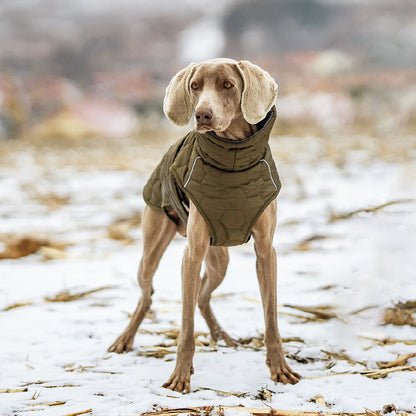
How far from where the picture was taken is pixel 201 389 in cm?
208

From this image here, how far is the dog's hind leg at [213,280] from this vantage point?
263cm

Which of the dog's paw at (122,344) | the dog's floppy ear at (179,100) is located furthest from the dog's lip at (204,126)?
the dog's paw at (122,344)

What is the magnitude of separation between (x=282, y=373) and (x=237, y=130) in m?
0.96

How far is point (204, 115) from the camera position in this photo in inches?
77.0

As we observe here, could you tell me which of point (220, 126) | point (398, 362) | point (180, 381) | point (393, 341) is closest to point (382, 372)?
point (398, 362)

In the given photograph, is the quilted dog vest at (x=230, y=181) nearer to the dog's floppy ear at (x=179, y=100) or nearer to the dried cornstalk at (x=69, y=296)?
the dog's floppy ear at (x=179, y=100)

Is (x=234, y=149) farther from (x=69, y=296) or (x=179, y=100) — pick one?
(x=69, y=296)

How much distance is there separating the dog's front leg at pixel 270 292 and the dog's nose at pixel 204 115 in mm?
461

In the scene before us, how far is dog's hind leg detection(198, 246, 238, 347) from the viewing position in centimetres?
263

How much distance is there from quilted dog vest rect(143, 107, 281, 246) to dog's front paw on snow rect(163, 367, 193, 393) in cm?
52

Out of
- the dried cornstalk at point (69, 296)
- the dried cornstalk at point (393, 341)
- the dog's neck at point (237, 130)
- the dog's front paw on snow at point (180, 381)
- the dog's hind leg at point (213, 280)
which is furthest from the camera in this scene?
the dried cornstalk at point (69, 296)

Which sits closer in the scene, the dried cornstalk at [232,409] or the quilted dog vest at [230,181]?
the dried cornstalk at [232,409]

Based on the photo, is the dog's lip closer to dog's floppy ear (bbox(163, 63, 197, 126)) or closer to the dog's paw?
dog's floppy ear (bbox(163, 63, 197, 126))

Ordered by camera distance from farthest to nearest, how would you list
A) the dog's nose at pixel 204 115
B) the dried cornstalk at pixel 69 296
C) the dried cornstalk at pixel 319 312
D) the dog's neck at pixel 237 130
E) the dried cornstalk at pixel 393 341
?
the dried cornstalk at pixel 69 296, the dried cornstalk at pixel 319 312, the dried cornstalk at pixel 393 341, the dog's neck at pixel 237 130, the dog's nose at pixel 204 115
